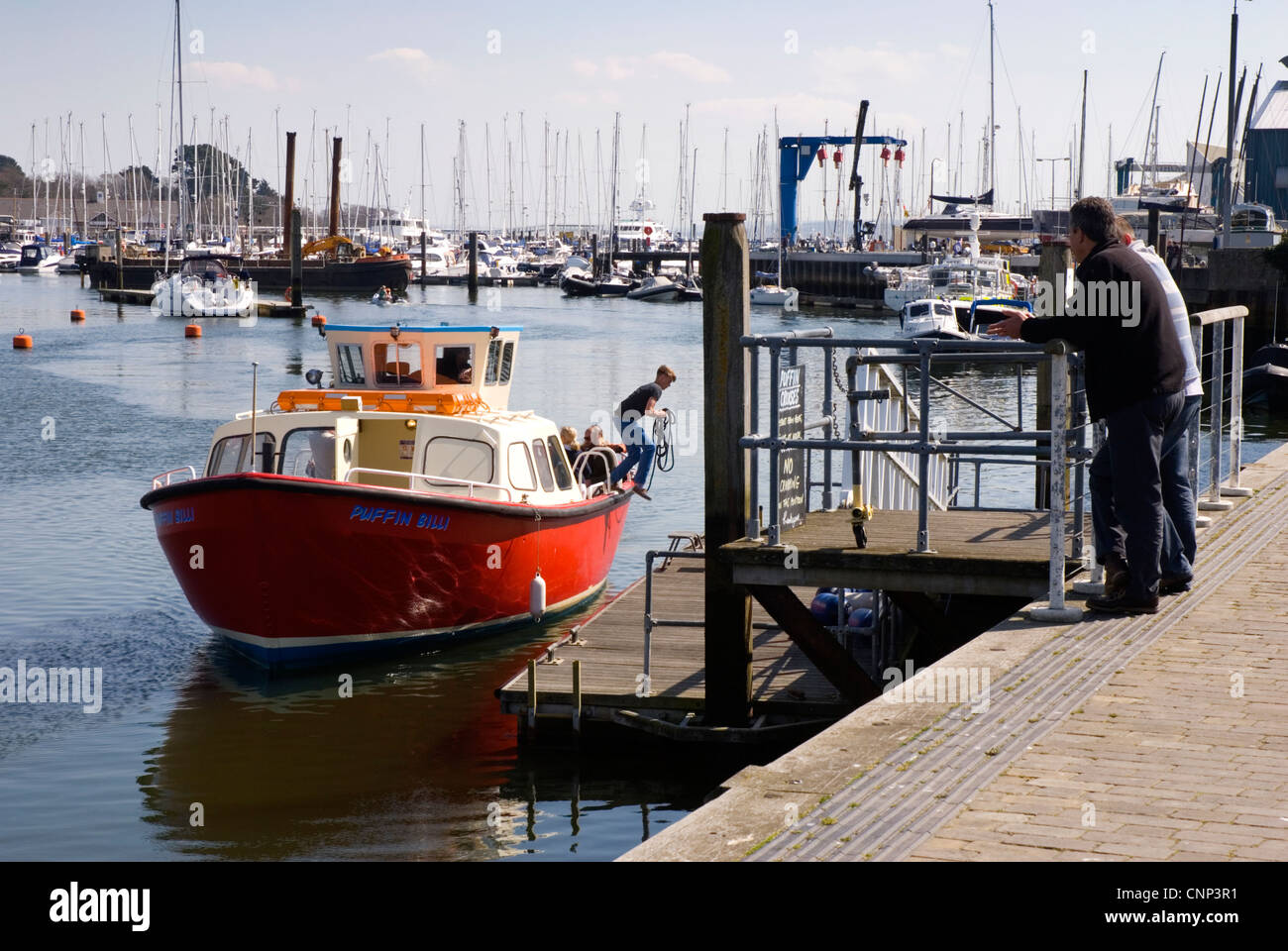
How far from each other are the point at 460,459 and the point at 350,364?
2147 mm

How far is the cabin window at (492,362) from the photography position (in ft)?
54.6

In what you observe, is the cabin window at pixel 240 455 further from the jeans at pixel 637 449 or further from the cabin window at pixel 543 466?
the jeans at pixel 637 449

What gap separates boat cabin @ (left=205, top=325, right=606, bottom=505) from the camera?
14.5m

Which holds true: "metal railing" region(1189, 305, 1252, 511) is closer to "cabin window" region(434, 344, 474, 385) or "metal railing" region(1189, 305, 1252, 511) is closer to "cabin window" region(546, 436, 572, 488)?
"cabin window" region(546, 436, 572, 488)

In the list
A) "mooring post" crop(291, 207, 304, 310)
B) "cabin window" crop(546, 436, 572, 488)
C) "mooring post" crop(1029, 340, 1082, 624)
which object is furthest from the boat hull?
"mooring post" crop(291, 207, 304, 310)

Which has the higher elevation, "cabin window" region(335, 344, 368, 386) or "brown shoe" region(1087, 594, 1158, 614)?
"cabin window" region(335, 344, 368, 386)

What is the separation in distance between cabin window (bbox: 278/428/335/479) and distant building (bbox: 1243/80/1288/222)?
76437 mm

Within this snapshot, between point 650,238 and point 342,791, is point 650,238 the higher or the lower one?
the higher one

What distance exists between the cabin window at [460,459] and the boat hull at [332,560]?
59 centimetres

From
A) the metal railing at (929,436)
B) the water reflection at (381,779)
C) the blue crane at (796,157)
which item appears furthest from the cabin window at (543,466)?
the blue crane at (796,157)
